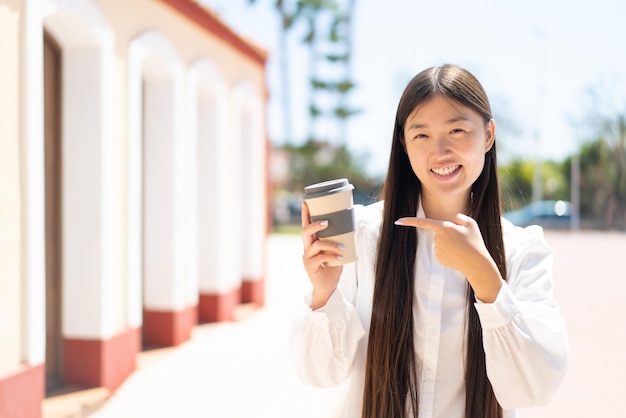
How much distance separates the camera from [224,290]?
833 cm

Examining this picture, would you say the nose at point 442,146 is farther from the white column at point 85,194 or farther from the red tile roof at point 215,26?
the red tile roof at point 215,26

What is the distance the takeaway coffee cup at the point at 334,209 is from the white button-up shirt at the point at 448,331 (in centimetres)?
17

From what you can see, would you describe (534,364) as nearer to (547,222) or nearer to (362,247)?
(362,247)

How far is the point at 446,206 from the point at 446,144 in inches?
10.4

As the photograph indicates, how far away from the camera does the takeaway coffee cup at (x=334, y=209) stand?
71.4 inches

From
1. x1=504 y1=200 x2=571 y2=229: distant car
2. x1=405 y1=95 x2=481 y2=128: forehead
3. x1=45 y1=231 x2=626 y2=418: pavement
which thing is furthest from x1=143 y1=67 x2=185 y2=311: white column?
x1=504 y1=200 x2=571 y2=229: distant car

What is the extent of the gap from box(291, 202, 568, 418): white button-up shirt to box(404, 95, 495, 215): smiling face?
0.22 metres

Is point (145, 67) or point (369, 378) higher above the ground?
point (145, 67)

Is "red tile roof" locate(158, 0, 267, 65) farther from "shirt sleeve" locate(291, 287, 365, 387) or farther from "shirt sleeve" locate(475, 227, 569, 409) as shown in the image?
"shirt sleeve" locate(475, 227, 569, 409)

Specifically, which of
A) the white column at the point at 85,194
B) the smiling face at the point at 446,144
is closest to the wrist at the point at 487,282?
the smiling face at the point at 446,144

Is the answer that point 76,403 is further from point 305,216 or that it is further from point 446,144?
point 446,144

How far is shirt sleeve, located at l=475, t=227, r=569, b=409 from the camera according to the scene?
1664mm

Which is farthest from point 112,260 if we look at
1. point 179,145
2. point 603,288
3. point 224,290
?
point 603,288

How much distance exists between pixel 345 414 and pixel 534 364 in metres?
0.59
